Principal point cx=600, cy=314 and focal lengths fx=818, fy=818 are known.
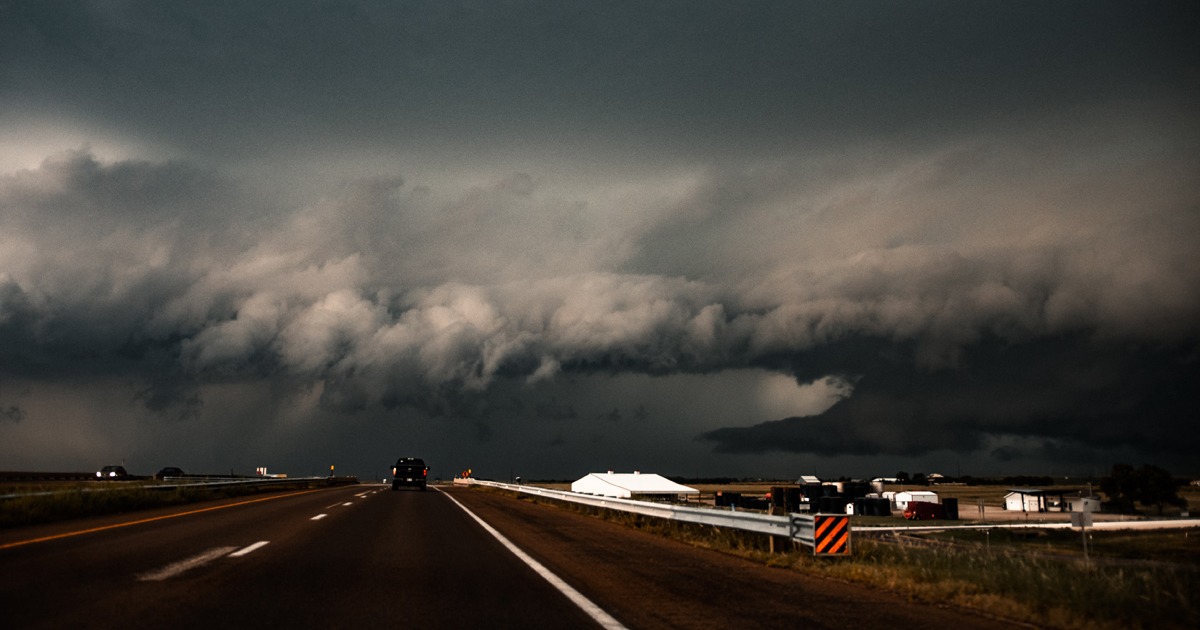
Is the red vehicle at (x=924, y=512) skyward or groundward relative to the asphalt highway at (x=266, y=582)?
groundward

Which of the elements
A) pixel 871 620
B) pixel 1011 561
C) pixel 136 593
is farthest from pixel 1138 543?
pixel 136 593

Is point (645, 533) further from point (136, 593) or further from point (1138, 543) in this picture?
point (1138, 543)

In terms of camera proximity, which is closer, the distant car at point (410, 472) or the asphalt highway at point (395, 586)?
the asphalt highway at point (395, 586)

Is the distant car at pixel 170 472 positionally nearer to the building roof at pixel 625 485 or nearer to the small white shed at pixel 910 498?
the building roof at pixel 625 485

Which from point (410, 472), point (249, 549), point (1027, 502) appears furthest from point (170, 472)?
point (1027, 502)

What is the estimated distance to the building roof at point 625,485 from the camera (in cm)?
8381

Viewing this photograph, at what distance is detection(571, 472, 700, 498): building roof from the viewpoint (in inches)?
3300

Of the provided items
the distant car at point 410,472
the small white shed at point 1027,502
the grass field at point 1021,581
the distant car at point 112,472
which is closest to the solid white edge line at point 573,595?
the grass field at point 1021,581

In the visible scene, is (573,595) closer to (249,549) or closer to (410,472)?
(249,549)

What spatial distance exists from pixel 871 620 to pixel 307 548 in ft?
29.3

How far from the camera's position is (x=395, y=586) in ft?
30.1

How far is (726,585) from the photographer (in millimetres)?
10258

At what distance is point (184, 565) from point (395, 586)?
122 inches

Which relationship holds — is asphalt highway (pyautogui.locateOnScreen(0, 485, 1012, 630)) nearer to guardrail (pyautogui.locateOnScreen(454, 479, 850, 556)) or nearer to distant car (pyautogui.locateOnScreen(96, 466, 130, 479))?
guardrail (pyautogui.locateOnScreen(454, 479, 850, 556))
